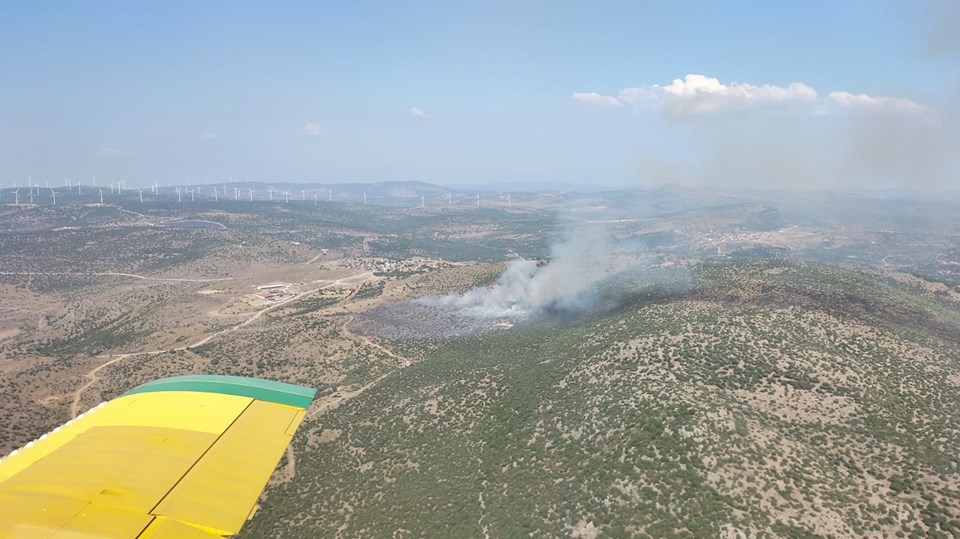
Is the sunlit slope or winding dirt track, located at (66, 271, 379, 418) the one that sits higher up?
the sunlit slope

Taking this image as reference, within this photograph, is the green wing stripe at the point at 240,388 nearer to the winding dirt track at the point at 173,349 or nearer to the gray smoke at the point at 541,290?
the winding dirt track at the point at 173,349

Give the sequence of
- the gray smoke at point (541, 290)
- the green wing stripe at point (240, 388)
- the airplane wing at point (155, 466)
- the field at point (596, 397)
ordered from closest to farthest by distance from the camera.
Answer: the airplane wing at point (155, 466) < the field at point (596, 397) < the green wing stripe at point (240, 388) < the gray smoke at point (541, 290)

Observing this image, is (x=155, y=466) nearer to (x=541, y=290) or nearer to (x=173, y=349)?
(x=173, y=349)

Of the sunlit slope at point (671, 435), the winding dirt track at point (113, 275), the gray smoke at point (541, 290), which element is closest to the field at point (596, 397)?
the sunlit slope at point (671, 435)

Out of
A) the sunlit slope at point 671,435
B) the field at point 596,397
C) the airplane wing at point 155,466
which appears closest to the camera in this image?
the airplane wing at point 155,466

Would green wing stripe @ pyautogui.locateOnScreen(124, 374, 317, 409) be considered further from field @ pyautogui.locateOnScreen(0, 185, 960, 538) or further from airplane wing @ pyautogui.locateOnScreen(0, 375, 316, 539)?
field @ pyautogui.locateOnScreen(0, 185, 960, 538)

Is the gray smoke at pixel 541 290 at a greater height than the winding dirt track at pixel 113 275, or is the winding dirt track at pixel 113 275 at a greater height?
the gray smoke at pixel 541 290

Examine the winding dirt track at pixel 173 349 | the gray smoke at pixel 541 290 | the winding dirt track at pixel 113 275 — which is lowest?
the winding dirt track at pixel 173 349

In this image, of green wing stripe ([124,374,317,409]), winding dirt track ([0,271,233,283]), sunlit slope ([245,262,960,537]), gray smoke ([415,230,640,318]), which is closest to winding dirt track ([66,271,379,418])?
green wing stripe ([124,374,317,409])
